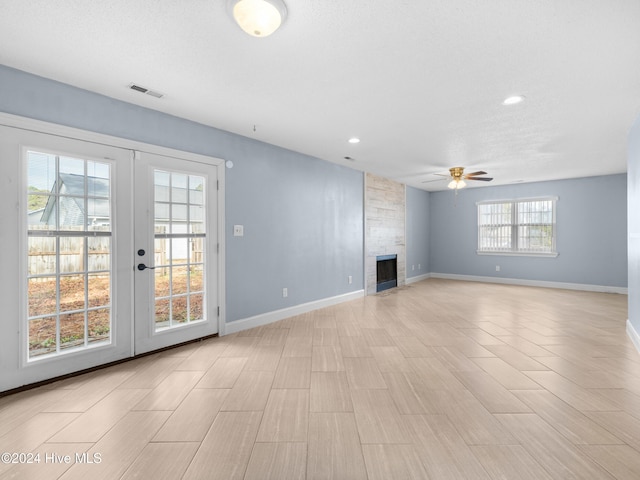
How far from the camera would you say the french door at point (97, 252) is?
→ 2.51 m

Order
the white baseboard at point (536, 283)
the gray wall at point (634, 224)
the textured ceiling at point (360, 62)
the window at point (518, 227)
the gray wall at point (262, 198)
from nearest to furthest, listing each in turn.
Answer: the textured ceiling at point (360, 62) < the gray wall at point (262, 198) < the gray wall at point (634, 224) < the white baseboard at point (536, 283) < the window at point (518, 227)

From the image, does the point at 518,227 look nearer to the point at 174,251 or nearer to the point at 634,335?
the point at 634,335

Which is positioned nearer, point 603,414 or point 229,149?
point 603,414

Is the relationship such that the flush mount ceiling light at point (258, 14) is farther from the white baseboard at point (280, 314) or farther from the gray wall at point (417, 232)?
the gray wall at point (417, 232)

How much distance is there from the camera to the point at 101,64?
2418 mm

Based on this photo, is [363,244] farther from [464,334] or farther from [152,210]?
[152,210]

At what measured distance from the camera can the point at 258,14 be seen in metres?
1.71

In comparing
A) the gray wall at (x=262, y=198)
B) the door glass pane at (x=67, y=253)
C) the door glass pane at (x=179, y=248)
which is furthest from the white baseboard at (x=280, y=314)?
the door glass pane at (x=67, y=253)

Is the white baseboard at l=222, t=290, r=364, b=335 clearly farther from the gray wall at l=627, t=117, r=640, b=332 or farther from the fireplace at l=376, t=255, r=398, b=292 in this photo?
the gray wall at l=627, t=117, r=640, b=332

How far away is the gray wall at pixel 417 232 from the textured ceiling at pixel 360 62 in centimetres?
435

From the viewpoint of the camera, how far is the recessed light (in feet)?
9.72

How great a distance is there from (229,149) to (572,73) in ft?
11.7

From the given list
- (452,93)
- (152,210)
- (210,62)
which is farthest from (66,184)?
(452,93)

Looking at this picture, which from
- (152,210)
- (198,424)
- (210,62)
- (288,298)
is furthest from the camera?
(288,298)
